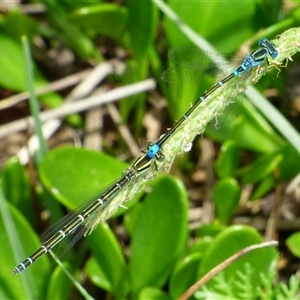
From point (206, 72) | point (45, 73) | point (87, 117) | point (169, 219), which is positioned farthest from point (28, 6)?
point (169, 219)

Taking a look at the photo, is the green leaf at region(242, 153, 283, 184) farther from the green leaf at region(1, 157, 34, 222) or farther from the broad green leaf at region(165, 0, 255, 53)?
the green leaf at region(1, 157, 34, 222)

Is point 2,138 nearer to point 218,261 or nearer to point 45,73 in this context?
point 45,73

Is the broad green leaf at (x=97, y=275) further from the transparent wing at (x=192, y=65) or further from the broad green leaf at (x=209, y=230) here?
the transparent wing at (x=192, y=65)

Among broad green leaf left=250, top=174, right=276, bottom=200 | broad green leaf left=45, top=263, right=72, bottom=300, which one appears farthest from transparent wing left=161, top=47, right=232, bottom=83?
broad green leaf left=45, top=263, right=72, bottom=300

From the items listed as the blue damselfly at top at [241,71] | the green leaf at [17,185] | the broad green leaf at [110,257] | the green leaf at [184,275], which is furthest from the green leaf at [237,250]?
the green leaf at [17,185]

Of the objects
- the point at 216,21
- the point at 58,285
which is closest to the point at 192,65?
the point at 216,21

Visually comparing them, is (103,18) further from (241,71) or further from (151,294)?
(151,294)
